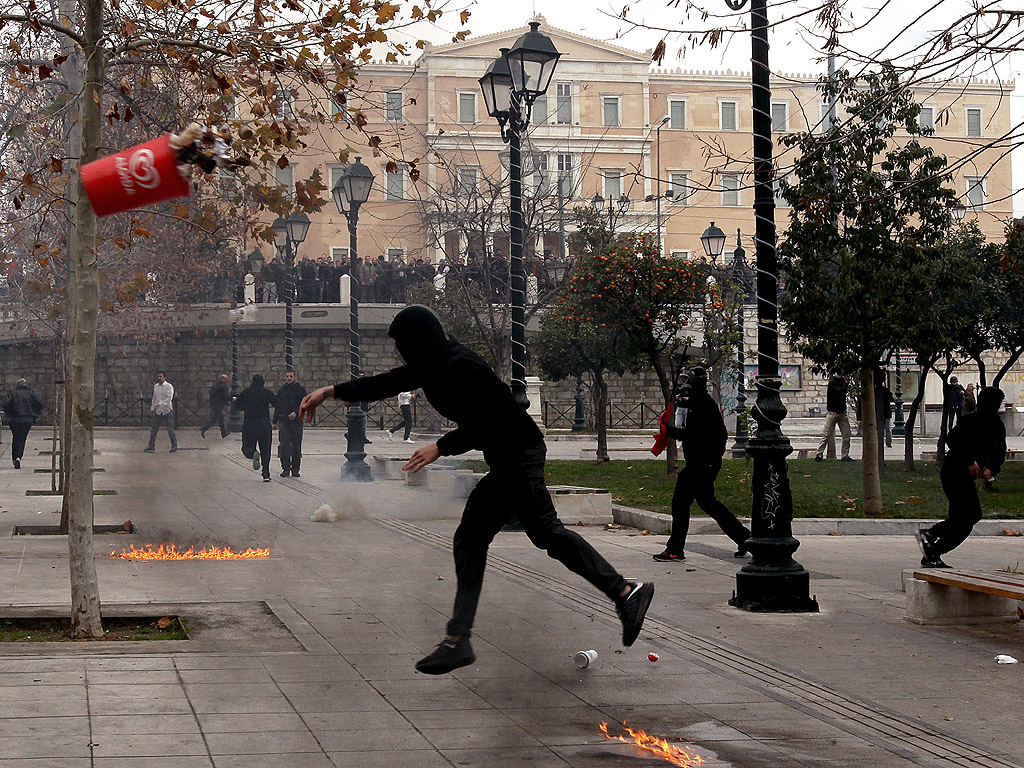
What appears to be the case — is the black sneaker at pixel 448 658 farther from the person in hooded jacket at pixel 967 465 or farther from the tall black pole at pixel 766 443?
the person in hooded jacket at pixel 967 465

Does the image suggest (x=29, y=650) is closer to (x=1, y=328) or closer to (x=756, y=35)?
(x=756, y=35)

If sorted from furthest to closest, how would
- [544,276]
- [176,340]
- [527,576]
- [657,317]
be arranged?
[176,340] < [544,276] < [657,317] < [527,576]

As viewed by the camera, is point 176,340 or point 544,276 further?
point 176,340

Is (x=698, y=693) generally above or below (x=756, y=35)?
below

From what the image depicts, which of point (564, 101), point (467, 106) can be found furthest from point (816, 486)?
point (564, 101)

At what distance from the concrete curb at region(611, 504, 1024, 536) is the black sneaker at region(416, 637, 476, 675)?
7.59 meters

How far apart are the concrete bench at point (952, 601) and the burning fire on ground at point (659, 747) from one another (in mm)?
3195

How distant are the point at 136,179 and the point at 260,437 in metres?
15.1

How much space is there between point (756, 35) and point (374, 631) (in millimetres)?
4529

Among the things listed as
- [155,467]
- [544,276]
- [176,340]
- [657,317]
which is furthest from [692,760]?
[176,340]

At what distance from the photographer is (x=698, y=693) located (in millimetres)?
5715

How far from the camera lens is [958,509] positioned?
9695 mm

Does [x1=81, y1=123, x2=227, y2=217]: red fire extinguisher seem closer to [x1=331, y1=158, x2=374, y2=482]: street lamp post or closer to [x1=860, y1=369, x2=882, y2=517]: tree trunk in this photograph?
[x1=860, y1=369, x2=882, y2=517]: tree trunk

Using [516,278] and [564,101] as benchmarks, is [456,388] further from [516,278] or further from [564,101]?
[564,101]
